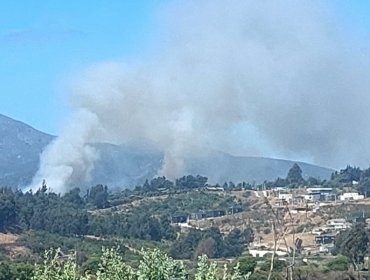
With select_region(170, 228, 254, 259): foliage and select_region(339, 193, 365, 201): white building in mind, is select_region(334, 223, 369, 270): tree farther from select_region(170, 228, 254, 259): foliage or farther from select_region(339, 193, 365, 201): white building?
select_region(339, 193, 365, 201): white building

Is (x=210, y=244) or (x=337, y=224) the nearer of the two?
(x=210, y=244)

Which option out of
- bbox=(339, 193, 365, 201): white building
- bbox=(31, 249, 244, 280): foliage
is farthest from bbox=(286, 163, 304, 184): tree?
bbox=(31, 249, 244, 280): foliage

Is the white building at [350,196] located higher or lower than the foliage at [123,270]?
higher

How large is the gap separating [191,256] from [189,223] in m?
Result: 25.3

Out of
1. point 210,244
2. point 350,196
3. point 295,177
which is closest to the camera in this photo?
point 210,244

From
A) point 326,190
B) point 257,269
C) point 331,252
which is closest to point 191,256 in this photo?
point 331,252

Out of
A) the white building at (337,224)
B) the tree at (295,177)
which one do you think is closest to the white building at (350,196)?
the white building at (337,224)

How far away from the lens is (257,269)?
45.4 meters

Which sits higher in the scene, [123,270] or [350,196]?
[350,196]

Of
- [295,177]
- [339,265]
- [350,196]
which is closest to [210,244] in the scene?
[339,265]

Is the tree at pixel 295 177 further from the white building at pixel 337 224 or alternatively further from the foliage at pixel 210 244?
the foliage at pixel 210 244

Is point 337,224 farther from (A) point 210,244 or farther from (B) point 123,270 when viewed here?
(B) point 123,270

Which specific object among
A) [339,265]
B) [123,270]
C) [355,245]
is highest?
[355,245]

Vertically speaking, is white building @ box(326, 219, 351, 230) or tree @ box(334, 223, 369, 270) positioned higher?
white building @ box(326, 219, 351, 230)
